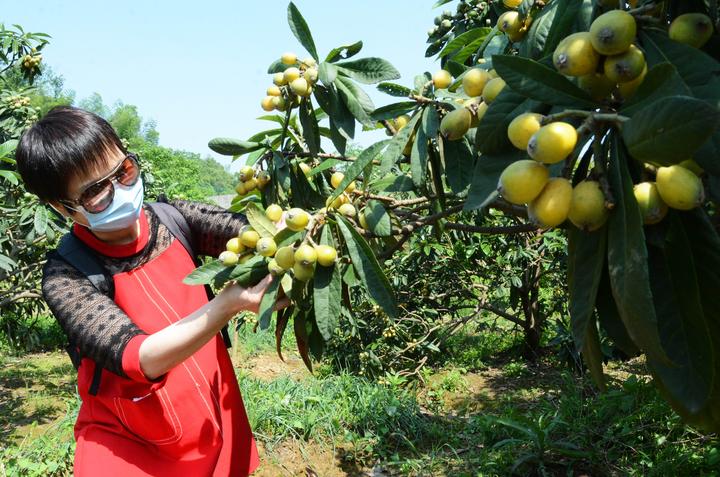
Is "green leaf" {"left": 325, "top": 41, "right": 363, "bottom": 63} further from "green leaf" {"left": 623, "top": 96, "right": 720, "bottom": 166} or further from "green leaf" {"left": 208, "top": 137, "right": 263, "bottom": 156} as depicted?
"green leaf" {"left": 623, "top": 96, "right": 720, "bottom": 166}

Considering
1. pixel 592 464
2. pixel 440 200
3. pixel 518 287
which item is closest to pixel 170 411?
pixel 440 200

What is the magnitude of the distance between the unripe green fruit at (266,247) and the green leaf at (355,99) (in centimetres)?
41

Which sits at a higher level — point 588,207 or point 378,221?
point 588,207

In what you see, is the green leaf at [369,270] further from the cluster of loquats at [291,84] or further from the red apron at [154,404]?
the red apron at [154,404]

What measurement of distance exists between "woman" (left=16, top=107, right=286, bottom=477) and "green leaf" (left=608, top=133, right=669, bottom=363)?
2.98 feet

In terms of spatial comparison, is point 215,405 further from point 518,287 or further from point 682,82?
point 518,287

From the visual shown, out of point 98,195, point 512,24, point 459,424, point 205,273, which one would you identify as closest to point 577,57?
point 512,24

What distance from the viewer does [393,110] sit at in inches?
51.1

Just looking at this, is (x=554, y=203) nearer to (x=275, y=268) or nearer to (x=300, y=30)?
(x=275, y=268)

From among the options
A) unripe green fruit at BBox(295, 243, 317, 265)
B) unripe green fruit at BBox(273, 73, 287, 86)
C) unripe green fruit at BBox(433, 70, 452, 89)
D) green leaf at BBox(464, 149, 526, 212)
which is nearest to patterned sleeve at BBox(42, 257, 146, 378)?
unripe green fruit at BBox(295, 243, 317, 265)

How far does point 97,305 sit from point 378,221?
76cm

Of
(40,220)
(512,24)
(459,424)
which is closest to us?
(512,24)

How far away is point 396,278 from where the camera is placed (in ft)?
14.7

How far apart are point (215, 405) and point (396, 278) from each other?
2.79 meters
